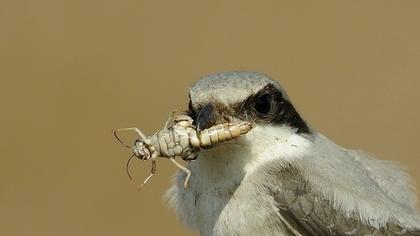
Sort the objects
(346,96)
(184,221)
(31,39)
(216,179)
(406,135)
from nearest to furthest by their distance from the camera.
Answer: (216,179) → (184,221) → (406,135) → (346,96) → (31,39)

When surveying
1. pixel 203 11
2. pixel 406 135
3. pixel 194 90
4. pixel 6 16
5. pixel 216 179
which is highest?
pixel 6 16

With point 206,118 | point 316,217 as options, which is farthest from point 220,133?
point 316,217

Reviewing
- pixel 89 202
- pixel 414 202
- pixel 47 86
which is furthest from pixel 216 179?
pixel 47 86

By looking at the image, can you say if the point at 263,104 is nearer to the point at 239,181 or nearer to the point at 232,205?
the point at 239,181

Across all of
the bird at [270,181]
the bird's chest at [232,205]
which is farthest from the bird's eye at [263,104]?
the bird's chest at [232,205]

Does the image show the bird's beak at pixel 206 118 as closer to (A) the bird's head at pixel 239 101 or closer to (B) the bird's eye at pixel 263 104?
(A) the bird's head at pixel 239 101

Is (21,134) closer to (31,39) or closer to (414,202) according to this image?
(31,39)
